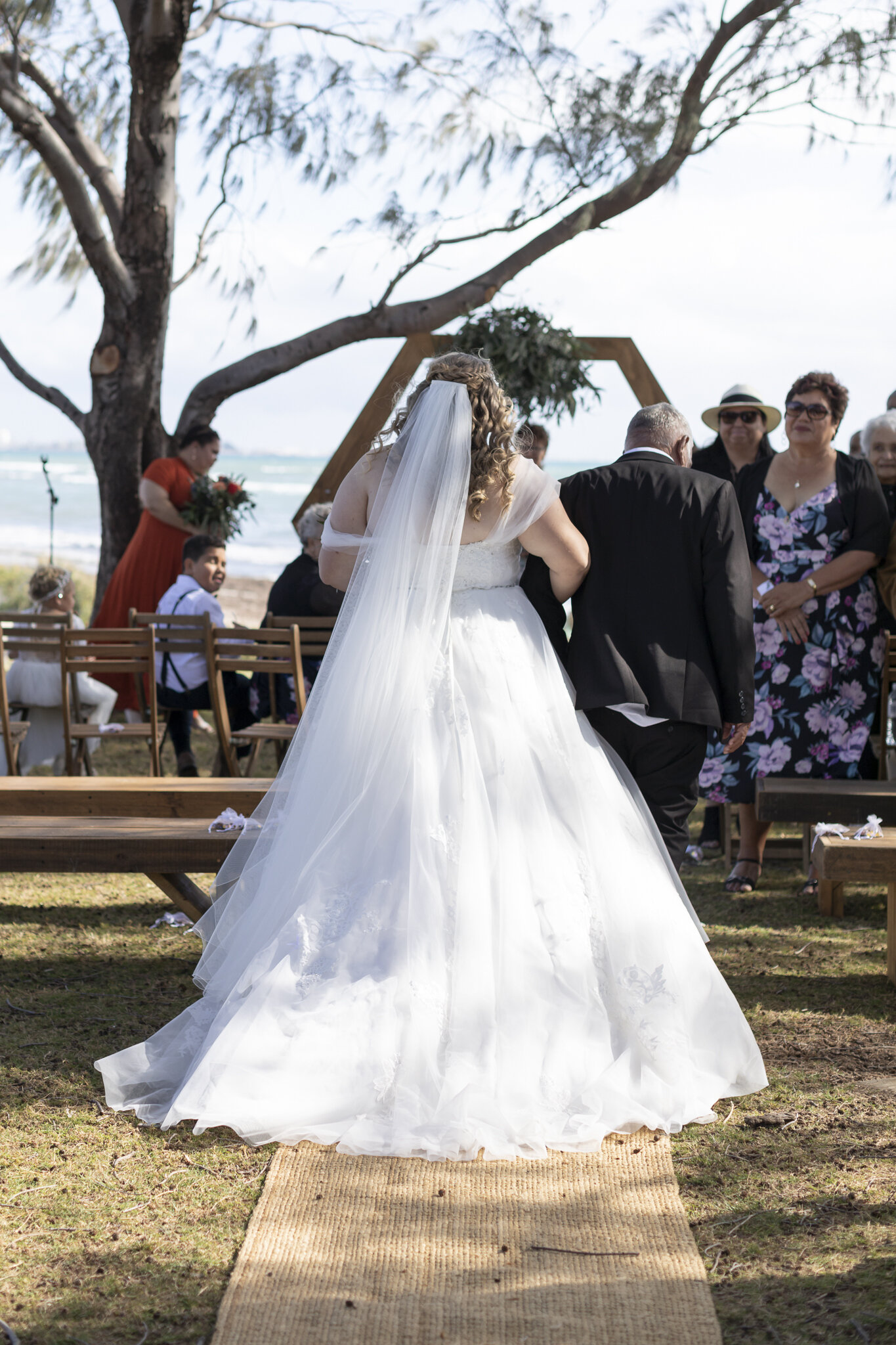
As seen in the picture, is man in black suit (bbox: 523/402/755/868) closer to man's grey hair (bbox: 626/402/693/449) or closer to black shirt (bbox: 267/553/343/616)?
man's grey hair (bbox: 626/402/693/449)

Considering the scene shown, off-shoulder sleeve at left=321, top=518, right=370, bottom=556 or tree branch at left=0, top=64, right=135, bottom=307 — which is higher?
tree branch at left=0, top=64, right=135, bottom=307

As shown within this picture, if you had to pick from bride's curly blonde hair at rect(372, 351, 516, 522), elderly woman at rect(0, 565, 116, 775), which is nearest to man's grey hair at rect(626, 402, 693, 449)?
bride's curly blonde hair at rect(372, 351, 516, 522)

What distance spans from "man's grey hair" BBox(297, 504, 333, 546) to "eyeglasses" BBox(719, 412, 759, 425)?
2.11 meters

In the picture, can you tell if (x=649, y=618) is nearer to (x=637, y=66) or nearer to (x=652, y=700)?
(x=652, y=700)

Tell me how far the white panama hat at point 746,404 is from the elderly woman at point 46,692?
3.36 m

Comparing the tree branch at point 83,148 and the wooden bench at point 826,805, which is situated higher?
the tree branch at point 83,148

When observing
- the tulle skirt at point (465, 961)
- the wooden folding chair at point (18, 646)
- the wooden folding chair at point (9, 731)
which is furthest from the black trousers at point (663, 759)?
the wooden folding chair at point (9, 731)

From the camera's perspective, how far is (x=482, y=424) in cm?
316

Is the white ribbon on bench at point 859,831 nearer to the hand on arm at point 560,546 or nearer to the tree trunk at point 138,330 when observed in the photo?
the hand on arm at point 560,546

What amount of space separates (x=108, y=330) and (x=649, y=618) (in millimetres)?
6872

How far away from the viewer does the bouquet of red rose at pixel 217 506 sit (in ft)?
27.0

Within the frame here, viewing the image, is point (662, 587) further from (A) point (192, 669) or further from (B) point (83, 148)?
(B) point (83, 148)

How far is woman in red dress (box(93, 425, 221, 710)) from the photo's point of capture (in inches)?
331

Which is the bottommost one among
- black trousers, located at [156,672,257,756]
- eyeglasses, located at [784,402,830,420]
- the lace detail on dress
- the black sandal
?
the black sandal
